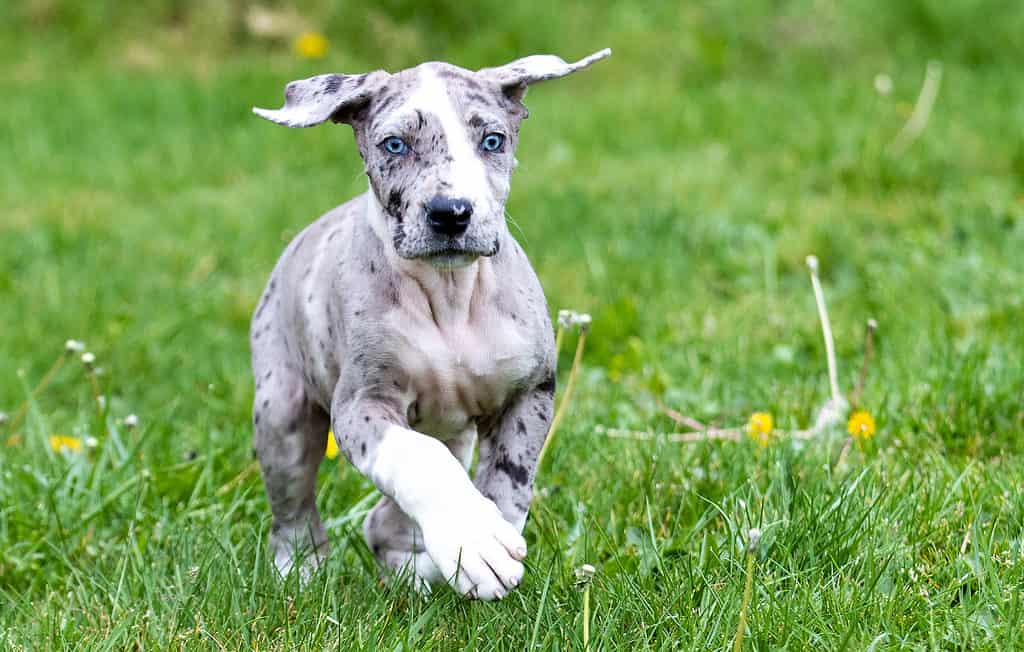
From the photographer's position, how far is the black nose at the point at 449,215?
8.29 ft

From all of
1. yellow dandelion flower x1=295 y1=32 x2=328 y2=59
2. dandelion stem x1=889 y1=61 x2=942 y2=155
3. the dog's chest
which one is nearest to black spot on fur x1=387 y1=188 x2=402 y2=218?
the dog's chest

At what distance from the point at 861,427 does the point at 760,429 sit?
0.30m

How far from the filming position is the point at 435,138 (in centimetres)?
264

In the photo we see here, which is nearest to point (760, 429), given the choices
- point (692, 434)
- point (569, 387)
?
point (692, 434)

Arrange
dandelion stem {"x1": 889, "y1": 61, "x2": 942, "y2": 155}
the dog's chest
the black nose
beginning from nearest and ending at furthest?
the black nose < the dog's chest < dandelion stem {"x1": 889, "y1": 61, "x2": 942, "y2": 155}

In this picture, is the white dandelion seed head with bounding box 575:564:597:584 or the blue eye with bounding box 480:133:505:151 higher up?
the blue eye with bounding box 480:133:505:151

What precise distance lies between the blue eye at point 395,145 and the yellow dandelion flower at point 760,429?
163 centimetres

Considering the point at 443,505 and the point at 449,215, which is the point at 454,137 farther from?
the point at 443,505

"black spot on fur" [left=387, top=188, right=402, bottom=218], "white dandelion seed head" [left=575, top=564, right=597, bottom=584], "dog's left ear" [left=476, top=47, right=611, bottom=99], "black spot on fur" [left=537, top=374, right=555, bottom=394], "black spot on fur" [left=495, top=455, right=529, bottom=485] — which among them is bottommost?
"white dandelion seed head" [left=575, top=564, right=597, bottom=584]

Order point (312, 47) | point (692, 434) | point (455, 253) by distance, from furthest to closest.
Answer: point (312, 47)
point (692, 434)
point (455, 253)

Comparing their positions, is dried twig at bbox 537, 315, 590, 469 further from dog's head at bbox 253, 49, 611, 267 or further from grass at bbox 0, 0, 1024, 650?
dog's head at bbox 253, 49, 611, 267

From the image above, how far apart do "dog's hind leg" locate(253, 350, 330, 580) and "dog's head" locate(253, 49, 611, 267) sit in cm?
65

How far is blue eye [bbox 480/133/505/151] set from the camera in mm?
2695

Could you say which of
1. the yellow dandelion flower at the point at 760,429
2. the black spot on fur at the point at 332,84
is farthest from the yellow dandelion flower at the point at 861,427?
the black spot on fur at the point at 332,84
